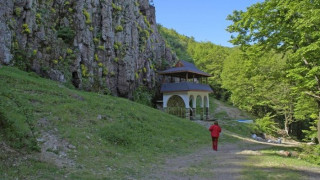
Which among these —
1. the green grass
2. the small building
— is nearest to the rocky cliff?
the small building

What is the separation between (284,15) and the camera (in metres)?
14.3

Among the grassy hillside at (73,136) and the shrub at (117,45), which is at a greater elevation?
the shrub at (117,45)

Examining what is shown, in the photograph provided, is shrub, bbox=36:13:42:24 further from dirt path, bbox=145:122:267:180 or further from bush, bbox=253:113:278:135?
bush, bbox=253:113:278:135

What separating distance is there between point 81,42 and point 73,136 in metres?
17.0

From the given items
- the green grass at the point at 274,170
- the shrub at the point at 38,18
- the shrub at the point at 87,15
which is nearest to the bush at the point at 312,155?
the green grass at the point at 274,170

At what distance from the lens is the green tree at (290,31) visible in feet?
40.8

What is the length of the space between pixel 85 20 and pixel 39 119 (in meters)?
17.4

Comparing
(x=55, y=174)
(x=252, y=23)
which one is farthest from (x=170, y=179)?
(x=252, y=23)

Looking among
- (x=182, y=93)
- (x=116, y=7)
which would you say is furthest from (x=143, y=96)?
(x=116, y=7)

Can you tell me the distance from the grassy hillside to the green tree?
725 cm

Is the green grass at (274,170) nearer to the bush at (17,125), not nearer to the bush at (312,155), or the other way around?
the bush at (312,155)

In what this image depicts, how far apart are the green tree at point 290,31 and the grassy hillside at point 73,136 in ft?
23.8

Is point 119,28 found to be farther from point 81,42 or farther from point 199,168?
point 199,168

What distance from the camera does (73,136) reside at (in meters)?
11.1
